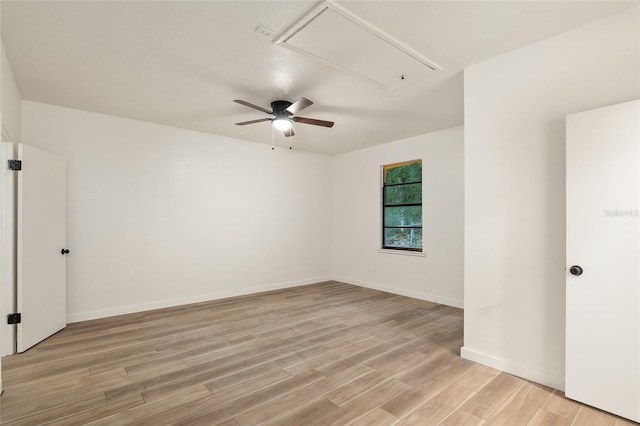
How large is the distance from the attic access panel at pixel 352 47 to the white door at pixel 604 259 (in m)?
1.36

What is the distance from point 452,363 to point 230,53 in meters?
3.38

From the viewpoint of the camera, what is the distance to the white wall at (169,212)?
13.4 ft

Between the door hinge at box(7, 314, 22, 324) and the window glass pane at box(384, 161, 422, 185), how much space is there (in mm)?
5424

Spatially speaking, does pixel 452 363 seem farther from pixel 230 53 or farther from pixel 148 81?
pixel 148 81

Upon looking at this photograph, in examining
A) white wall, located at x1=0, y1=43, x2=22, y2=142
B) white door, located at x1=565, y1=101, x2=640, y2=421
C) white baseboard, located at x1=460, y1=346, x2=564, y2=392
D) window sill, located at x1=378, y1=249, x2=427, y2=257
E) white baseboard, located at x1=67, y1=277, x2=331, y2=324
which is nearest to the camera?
white door, located at x1=565, y1=101, x2=640, y2=421

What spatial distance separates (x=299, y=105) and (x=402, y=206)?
10.5 feet

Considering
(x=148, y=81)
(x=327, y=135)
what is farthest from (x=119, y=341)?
(x=327, y=135)

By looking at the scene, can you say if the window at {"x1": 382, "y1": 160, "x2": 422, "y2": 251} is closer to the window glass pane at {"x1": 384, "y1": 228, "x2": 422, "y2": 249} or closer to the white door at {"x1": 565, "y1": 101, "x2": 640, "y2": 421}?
the window glass pane at {"x1": 384, "y1": 228, "x2": 422, "y2": 249}

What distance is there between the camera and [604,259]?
7.02 feet

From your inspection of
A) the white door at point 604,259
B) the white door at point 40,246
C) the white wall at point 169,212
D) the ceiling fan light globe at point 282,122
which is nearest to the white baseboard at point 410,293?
the white wall at point 169,212

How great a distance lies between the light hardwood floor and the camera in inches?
82.0

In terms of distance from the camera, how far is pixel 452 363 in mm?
2836

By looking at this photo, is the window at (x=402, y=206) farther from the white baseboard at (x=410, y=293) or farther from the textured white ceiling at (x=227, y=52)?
the textured white ceiling at (x=227, y=52)


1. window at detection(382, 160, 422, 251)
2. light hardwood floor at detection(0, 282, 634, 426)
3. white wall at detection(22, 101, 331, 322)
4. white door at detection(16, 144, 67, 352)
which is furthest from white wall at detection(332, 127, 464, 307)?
white door at detection(16, 144, 67, 352)
